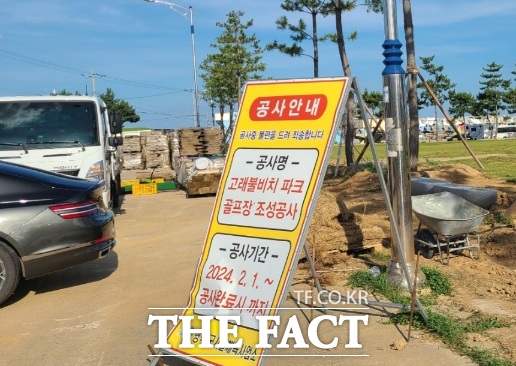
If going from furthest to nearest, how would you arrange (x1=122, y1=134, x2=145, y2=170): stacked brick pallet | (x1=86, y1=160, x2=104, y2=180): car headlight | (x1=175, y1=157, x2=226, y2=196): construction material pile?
(x1=122, y1=134, x2=145, y2=170): stacked brick pallet < (x1=175, y1=157, x2=226, y2=196): construction material pile < (x1=86, y1=160, x2=104, y2=180): car headlight

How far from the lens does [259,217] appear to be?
3.89m

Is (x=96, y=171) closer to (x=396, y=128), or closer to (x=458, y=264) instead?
(x=396, y=128)

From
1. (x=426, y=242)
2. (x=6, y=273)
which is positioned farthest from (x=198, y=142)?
(x=6, y=273)

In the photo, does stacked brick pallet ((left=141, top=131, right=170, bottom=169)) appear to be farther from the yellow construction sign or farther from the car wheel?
the yellow construction sign

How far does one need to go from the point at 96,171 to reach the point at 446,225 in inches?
249

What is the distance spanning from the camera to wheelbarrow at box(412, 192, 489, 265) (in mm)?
6836

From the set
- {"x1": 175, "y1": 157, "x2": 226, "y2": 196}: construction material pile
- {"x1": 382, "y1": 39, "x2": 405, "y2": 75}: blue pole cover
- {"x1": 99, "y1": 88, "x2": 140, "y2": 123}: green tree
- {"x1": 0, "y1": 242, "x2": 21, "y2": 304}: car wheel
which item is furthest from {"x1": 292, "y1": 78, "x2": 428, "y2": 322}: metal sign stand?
{"x1": 99, "y1": 88, "x2": 140, "y2": 123}: green tree

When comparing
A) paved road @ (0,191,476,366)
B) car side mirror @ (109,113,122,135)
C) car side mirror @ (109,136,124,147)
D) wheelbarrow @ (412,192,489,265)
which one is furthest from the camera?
car side mirror @ (109,136,124,147)

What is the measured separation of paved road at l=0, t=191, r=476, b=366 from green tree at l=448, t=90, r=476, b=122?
6596 centimetres

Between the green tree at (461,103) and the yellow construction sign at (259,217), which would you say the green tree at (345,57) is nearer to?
the yellow construction sign at (259,217)

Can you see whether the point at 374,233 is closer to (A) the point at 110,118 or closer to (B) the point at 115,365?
(B) the point at 115,365

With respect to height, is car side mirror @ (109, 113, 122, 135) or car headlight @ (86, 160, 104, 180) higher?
car side mirror @ (109, 113, 122, 135)

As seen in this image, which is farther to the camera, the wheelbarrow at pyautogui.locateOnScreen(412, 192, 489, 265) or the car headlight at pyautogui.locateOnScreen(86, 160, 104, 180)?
the car headlight at pyautogui.locateOnScreen(86, 160, 104, 180)

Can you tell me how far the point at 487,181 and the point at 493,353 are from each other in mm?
10567
